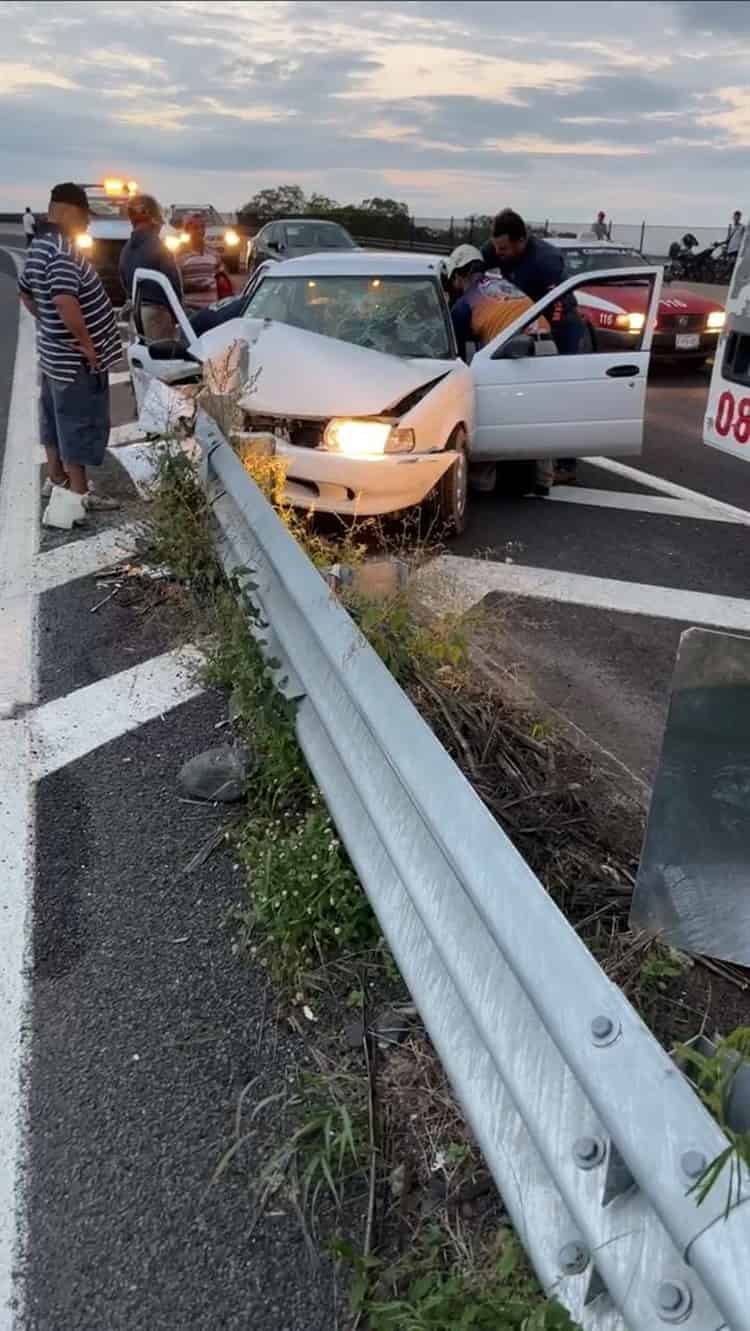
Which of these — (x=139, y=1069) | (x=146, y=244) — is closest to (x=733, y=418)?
(x=139, y=1069)

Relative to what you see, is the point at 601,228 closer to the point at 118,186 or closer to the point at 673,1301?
the point at 118,186

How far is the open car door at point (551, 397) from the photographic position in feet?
24.1

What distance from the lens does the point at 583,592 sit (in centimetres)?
588

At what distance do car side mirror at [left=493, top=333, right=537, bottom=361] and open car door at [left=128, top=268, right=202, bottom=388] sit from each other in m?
2.08

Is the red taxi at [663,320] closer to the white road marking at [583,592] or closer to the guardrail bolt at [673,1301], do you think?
the white road marking at [583,592]

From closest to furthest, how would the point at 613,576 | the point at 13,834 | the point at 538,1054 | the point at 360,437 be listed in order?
the point at 538,1054 → the point at 13,834 → the point at 360,437 → the point at 613,576

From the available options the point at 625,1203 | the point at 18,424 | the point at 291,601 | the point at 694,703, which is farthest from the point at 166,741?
the point at 18,424

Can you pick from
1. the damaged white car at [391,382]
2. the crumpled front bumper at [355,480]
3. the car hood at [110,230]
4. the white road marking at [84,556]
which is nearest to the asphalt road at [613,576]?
the damaged white car at [391,382]

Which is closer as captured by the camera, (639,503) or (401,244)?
(639,503)

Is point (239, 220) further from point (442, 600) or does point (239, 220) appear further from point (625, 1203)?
point (625, 1203)

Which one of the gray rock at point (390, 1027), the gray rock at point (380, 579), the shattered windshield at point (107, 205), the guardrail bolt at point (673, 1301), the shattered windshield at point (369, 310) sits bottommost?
the gray rock at point (390, 1027)

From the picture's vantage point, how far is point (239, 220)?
4422 cm

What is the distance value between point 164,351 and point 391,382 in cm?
192

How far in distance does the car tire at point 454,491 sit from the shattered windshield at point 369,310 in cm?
66
